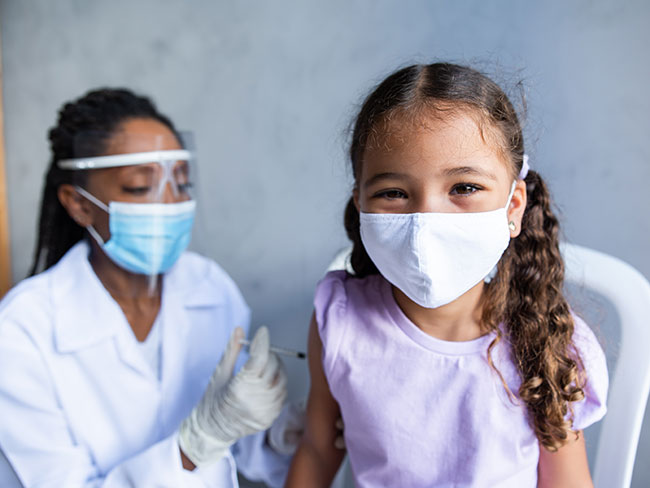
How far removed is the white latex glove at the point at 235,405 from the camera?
1.06 meters

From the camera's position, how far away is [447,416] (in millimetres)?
911

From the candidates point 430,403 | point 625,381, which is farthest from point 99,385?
point 625,381

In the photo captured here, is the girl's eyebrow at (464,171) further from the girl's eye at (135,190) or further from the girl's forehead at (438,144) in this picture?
the girl's eye at (135,190)

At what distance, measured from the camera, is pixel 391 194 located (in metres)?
0.82

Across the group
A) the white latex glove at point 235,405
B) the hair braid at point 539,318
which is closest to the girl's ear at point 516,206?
the hair braid at point 539,318

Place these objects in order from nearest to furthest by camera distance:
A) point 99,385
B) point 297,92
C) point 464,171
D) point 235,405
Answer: point 464,171 < point 235,405 < point 99,385 < point 297,92

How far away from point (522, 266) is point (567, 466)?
0.35m

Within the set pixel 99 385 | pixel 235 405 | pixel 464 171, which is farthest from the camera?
pixel 99 385

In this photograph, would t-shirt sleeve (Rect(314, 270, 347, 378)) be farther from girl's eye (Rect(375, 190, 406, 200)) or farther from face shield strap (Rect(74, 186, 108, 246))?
face shield strap (Rect(74, 186, 108, 246))

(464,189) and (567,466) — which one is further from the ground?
(464,189)

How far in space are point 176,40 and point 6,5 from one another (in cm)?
69

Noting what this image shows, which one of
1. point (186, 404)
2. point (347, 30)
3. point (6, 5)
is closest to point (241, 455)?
point (186, 404)

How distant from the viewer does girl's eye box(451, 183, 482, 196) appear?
80 centimetres

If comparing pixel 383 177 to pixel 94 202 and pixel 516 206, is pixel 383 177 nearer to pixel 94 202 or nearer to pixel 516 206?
pixel 516 206
